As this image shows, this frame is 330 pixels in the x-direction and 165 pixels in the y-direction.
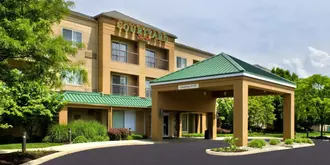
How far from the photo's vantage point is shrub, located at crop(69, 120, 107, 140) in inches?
967

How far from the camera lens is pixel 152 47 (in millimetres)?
36656

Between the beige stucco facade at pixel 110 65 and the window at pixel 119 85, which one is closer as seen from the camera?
the beige stucco facade at pixel 110 65

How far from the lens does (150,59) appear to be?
3681cm

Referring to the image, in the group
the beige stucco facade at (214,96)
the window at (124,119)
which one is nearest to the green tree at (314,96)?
the beige stucco facade at (214,96)

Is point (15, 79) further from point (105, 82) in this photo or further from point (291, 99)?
point (291, 99)

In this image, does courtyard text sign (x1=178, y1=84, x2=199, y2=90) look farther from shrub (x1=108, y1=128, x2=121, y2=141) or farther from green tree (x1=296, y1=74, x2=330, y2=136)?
green tree (x1=296, y1=74, x2=330, y2=136)

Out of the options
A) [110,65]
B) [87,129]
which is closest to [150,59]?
[110,65]

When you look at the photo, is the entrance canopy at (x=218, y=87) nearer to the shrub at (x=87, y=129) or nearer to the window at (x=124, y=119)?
the shrub at (x=87, y=129)

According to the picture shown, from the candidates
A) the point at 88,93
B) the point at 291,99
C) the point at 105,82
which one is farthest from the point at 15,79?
the point at 291,99

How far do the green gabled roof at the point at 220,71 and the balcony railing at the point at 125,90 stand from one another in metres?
6.56

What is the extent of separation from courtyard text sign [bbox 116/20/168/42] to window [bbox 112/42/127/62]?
5.32 feet

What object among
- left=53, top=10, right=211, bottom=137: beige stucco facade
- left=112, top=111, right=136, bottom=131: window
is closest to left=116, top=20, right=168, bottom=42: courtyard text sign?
left=53, top=10, right=211, bottom=137: beige stucco facade

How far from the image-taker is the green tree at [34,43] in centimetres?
1074

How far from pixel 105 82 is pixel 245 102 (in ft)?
45.3
